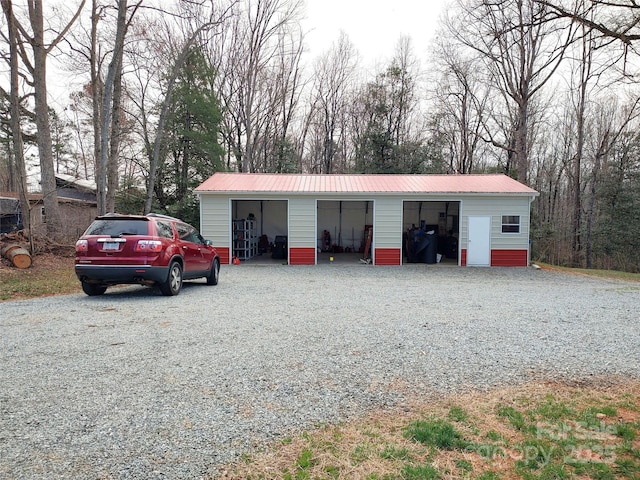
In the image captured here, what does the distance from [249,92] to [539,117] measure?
1894 centimetres

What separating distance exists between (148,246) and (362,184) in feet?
32.6

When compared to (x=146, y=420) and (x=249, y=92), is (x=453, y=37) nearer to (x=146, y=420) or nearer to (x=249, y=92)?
(x=249, y=92)

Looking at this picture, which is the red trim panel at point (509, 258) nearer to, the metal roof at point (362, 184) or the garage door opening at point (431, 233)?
the garage door opening at point (431, 233)

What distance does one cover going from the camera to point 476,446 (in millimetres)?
2422

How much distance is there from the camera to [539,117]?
1014 inches

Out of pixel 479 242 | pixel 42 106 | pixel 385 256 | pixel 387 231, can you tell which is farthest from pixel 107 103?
pixel 479 242

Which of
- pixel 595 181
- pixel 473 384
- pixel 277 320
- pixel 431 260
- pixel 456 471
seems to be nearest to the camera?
pixel 456 471

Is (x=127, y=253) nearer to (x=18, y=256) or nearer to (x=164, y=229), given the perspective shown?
(x=164, y=229)

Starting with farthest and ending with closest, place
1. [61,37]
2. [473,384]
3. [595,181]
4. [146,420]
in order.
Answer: [595,181] → [61,37] → [473,384] → [146,420]

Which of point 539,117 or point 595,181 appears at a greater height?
point 539,117

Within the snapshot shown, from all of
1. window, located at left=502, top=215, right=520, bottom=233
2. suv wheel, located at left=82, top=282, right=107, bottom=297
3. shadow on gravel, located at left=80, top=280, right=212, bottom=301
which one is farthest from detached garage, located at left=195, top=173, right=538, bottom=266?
suv wheel, located at left=82, top=282, right=107, bottom=297

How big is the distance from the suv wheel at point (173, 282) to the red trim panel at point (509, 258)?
1130cm

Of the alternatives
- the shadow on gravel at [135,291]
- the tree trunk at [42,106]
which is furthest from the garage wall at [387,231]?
the tree trunk at [42,106]

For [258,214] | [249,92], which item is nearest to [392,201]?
[258,214]
